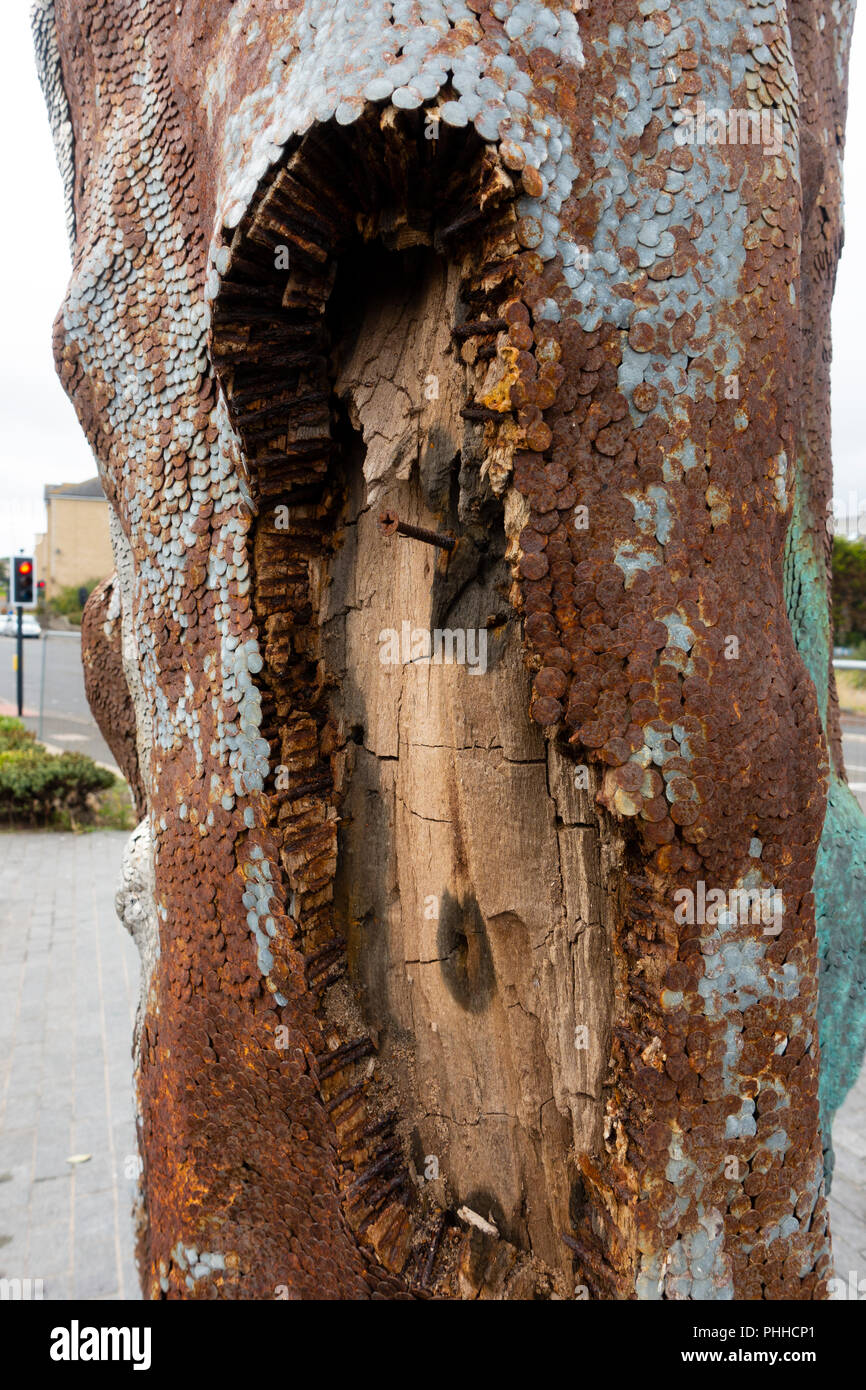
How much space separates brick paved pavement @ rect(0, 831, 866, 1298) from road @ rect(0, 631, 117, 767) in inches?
143

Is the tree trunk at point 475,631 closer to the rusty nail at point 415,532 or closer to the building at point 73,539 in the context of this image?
the rusty nail at point 415,532

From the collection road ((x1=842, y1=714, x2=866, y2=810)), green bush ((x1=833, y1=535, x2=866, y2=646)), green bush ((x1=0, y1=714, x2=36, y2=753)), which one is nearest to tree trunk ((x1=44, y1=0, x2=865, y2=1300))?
road ((x1=842, y1=714, x2=866, y2=810))

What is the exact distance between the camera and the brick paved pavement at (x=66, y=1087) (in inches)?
160

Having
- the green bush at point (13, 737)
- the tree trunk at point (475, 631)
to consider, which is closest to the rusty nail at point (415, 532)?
the tree trunk at point (475, 631)

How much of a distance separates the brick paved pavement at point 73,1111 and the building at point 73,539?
33.2 meters

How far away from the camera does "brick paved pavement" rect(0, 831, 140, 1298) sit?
4.07 metres

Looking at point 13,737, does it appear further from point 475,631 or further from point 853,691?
point 853,691

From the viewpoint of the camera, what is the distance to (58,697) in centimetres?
2225

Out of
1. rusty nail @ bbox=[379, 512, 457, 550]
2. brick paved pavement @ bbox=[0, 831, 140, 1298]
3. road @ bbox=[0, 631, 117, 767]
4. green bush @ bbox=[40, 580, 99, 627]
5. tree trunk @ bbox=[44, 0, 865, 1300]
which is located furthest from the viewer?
green bush @ bbox=[40, 580, 99, 627]

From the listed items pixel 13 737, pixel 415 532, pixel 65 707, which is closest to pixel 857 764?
pixel 415 532

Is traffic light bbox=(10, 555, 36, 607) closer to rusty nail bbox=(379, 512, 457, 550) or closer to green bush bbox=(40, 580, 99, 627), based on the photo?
rusty nail bbox=(379, 512, 457, 550)

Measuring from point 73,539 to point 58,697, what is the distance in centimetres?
1852

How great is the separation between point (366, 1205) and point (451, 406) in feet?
6.55
